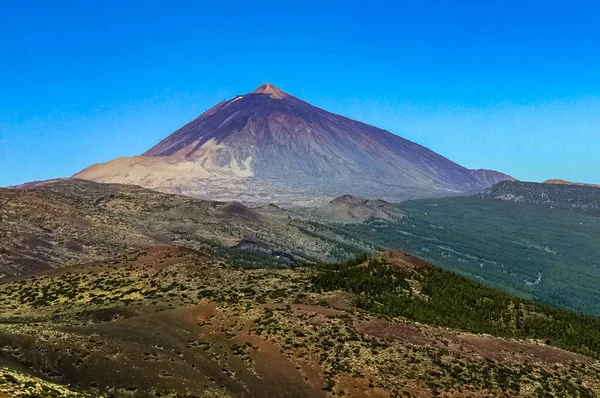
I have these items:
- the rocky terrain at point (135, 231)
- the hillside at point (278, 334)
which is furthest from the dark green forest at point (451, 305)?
the rocky terrain at point (135, 231)

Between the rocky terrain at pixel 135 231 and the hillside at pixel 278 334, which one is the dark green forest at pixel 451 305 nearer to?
the hillside at pixel 278 334

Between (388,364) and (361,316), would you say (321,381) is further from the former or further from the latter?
(361,316)

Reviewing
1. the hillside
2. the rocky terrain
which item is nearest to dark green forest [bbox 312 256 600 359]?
the hillside

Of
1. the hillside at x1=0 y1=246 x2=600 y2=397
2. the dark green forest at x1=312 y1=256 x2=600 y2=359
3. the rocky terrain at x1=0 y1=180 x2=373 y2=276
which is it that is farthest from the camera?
the rocky terrain at x1=0 y1=180 x2=373 y2=276

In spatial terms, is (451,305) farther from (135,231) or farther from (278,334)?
(135,231)

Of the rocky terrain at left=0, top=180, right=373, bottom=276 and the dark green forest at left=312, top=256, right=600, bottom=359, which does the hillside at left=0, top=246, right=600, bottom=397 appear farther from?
the rocky terrain at left=0, top=180, right=373, bottom=276

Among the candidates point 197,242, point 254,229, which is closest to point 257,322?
point 197,242

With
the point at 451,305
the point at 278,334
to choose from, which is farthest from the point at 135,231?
the point at 278,334

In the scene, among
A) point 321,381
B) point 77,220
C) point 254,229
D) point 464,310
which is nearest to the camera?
point 321,381
